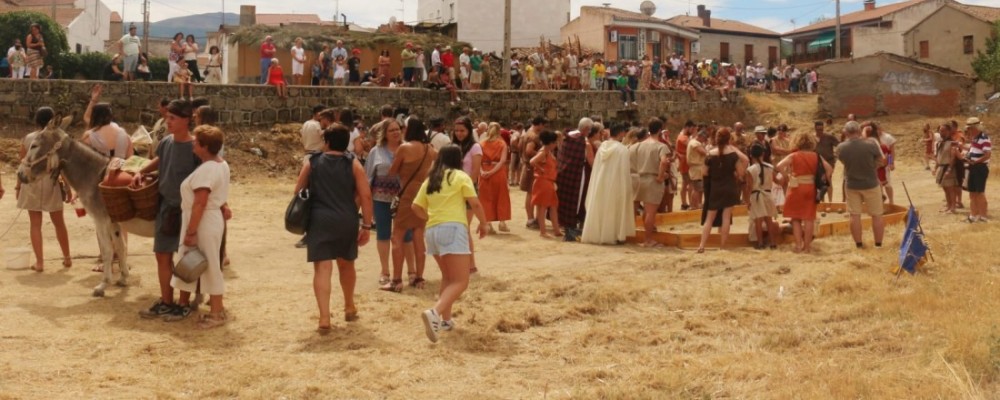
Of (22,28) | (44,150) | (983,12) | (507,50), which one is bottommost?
(44,150)

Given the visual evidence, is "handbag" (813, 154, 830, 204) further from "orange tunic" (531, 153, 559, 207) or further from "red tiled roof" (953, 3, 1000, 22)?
"red tiled roof" (953, 3, 1000, 22)

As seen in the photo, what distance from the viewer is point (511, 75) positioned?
106 feet

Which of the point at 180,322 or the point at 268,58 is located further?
the point at 268,58

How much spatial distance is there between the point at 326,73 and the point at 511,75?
22.3 ft

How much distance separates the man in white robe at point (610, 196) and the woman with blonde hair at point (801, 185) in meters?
1.91

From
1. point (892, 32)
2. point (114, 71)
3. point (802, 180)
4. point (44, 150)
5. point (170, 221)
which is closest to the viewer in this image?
point (170, 221)

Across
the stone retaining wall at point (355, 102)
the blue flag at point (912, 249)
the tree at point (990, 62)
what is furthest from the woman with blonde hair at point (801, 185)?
the tree at point (990, 62)

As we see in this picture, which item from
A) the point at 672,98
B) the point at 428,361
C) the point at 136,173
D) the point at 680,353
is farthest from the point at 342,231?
the point at 672,98

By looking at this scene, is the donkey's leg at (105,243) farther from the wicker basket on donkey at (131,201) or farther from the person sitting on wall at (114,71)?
the person sitting on wall at (114,71)

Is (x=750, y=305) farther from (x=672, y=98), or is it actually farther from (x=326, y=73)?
(x=672, y=98)

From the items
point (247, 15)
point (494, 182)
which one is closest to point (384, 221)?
point (494, 182)

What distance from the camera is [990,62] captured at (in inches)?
1770

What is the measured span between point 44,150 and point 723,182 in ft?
23.1

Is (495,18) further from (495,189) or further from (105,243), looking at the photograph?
(105,243)
